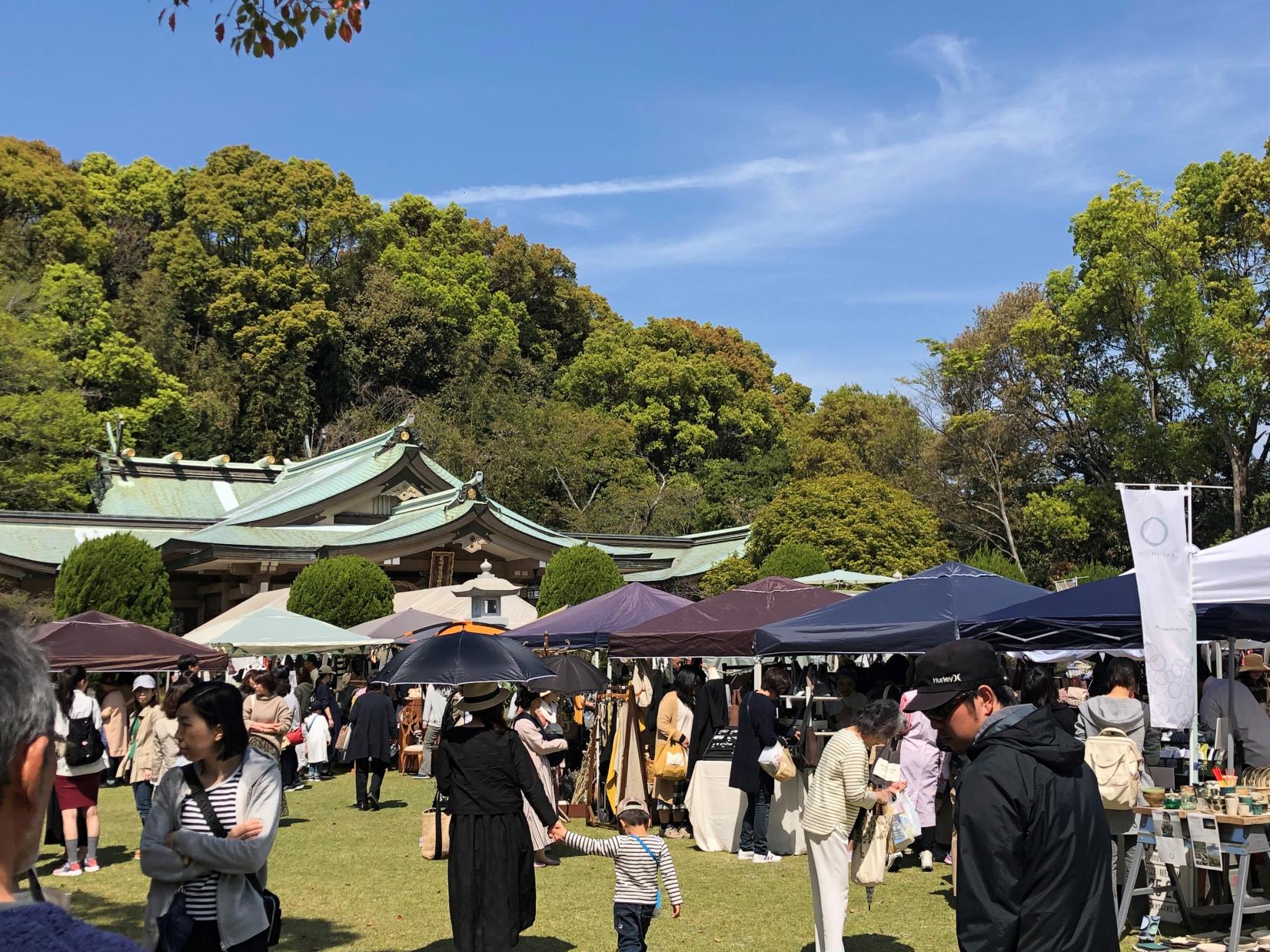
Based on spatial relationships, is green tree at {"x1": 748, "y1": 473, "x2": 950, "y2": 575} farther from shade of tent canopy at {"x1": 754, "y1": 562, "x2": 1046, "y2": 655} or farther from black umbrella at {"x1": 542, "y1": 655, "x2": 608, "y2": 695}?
shade of tent canopy at {"x1": 754, "y1": 562, "x2": 1046, "y2": 655}

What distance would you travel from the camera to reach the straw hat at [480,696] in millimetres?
6848

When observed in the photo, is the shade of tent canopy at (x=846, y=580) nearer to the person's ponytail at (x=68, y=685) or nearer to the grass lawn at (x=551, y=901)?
the grass lawn at (x=551, y=901)

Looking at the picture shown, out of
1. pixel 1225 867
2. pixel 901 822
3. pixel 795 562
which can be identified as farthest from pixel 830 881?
pixel 795 562

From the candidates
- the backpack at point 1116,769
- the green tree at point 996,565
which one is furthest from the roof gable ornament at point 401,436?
the backpack at point 1116,769

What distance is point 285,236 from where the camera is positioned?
43062mm

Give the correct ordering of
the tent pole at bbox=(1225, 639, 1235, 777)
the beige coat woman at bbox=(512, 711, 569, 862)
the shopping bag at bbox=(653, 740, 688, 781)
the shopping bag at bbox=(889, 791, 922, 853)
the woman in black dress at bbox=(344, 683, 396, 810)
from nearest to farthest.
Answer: the shopping bag at bbox=(889, 791, 922, 853) < the tent pole at bbox=(1225, 639, 1235, 777) < the beige coat woman at bbox=(512, 711, 569, 862) < the shopping bag at bbox=(653, 740, 688, 781) < the woman in black dress at bbox=(344, 683, 396, 810)

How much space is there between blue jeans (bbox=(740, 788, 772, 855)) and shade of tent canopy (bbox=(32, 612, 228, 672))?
8.46 metres

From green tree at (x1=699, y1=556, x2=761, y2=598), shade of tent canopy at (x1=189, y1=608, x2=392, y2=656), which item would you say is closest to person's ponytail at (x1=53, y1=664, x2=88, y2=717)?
shade of tent canopy at (x1=189, y1=608, x2=392, y2=656)

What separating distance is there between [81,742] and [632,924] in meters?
6.28

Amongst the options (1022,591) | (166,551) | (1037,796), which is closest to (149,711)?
(1022,591)

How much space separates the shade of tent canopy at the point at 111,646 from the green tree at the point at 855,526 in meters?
15.0

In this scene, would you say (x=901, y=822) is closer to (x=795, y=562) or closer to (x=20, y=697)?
(x=20, y=697)

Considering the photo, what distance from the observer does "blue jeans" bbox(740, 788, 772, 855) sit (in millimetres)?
11031

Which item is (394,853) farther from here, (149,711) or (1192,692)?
(1192,692)
